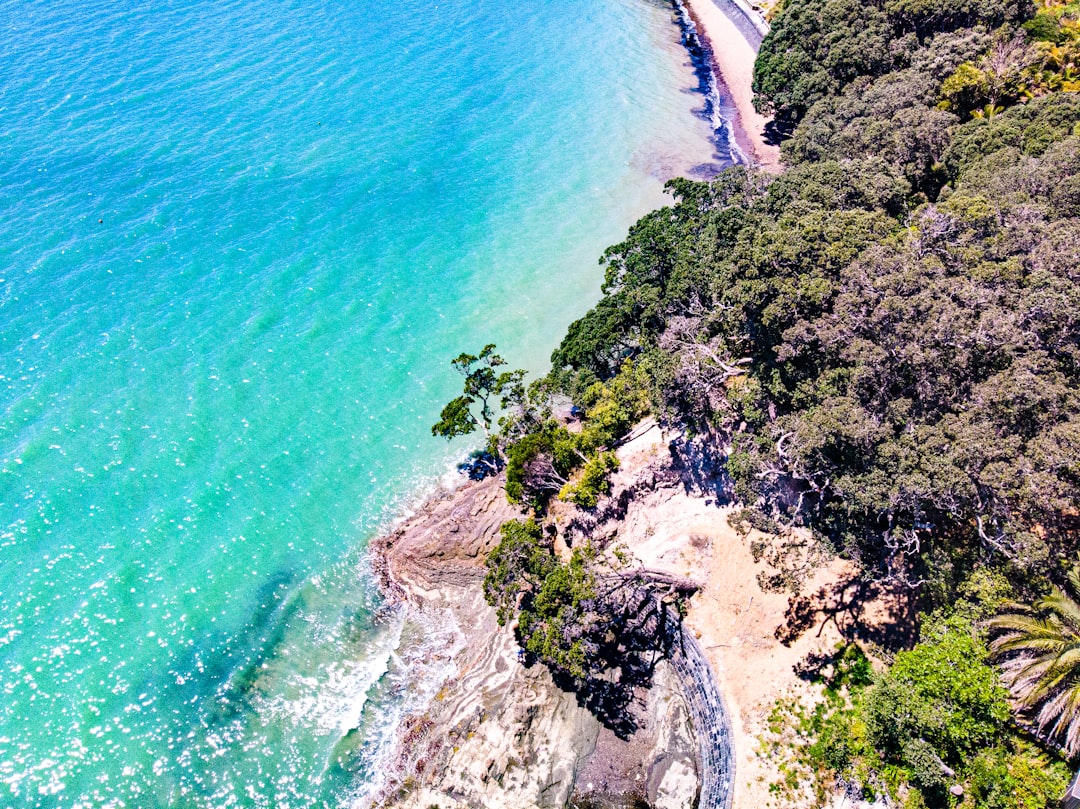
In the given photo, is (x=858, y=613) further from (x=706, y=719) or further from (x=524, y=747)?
(x=524, y=747)

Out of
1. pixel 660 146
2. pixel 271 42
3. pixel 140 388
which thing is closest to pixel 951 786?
pixel 140 388

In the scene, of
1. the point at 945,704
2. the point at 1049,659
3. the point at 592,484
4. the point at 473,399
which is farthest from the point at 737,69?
the point at 945,704

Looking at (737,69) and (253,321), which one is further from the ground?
(253,321)

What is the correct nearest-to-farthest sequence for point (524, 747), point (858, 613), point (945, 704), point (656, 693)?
point (945, 704) → point (858, 613) → point (524, 747) → point (656, 693)

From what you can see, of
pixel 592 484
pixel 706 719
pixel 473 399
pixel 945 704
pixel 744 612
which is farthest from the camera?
pixel 473 399

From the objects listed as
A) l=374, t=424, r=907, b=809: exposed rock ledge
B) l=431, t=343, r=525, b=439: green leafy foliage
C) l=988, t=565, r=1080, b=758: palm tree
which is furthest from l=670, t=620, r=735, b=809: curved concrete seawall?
l=431, t=343, r=525, b=439: green leafy foliage

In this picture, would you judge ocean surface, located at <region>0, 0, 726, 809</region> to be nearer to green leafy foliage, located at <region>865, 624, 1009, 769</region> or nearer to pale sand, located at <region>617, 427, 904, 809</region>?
pale sand, located at <region>617, 427, 904, 809</region>

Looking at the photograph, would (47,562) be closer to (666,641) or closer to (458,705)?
(458,705)
